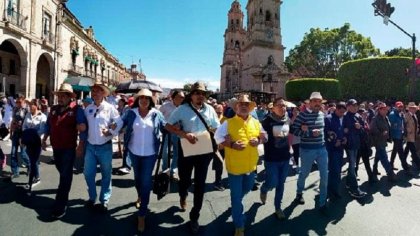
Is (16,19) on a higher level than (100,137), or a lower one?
higher

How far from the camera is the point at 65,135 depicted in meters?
4.37

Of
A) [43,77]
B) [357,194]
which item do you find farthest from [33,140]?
[43,77]

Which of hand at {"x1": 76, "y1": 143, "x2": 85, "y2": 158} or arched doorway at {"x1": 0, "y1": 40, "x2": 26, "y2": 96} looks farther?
arched doorway at {"x1": 0, "y1": 40, "x2": 26, "y2": 96}

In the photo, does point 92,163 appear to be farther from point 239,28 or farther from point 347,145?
point 239,28

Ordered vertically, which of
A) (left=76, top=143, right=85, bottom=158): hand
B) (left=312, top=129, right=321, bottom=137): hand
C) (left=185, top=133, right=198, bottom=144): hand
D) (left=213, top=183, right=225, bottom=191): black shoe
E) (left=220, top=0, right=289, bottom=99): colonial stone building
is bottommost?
(left=213, top=183, right=225, bottom=191): black shoe

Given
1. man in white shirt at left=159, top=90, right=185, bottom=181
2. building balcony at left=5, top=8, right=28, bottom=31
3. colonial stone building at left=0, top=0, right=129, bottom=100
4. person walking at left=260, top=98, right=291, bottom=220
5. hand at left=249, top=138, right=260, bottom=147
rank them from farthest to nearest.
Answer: colonial stone building at left=0, top=0, right=129, bottom=100 → building balcony at left=5, top=8, right=28, bottom=31 → man in white shirt at left=159, top=90, right=185, bottom=181 → person walking at left=260, top=98, right=291, bottom=220 → hand at left=249, top=138, right=260, bottom=147

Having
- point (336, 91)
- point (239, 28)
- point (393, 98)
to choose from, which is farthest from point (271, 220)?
point (239, 28)

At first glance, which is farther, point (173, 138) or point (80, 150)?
point (173, 138)

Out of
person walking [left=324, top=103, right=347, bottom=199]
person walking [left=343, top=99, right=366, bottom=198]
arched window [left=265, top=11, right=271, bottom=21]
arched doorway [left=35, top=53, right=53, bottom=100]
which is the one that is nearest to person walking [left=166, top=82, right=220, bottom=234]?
person walking [left=324, top=103, right=347, bottom=199]

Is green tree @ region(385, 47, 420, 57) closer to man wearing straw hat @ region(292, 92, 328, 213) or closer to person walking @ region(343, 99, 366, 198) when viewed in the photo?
person walking @ region(343, 99, 366, 198)

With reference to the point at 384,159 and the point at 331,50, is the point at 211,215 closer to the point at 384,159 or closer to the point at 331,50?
the point at 384,159

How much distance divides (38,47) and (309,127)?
2533cm

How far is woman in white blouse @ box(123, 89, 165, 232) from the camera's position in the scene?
3990 mm

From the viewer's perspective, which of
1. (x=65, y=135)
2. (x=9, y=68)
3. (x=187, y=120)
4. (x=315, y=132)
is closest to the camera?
(x=187, y=120)
